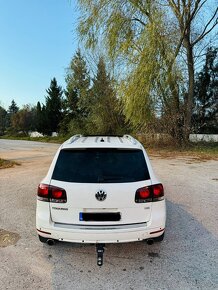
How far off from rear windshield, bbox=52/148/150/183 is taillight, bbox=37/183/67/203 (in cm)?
13

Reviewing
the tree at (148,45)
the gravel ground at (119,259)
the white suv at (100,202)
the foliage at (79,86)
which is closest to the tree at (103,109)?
the foliage at (79,86)

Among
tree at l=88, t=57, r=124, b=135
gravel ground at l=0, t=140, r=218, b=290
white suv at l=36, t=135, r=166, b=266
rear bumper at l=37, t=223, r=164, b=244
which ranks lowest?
gravel ground at l=0, t=140, r=218, b=290

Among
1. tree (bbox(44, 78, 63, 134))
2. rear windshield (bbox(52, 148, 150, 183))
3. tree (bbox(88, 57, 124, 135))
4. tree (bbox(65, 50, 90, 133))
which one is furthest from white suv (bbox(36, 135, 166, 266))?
tree (bbox(44, 78, 63, 134))

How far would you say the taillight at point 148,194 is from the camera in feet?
10.3


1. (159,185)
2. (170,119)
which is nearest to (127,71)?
(170,119)

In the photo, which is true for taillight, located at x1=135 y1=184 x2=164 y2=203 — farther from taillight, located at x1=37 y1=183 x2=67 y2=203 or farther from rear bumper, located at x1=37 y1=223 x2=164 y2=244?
taillight, located at x1=37 y1=183 x2=67 y2=203

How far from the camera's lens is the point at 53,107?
40094 millimetres

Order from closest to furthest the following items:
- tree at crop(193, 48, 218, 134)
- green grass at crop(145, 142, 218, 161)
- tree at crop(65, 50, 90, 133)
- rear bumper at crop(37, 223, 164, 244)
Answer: rear bumper at crop(37, 223, 164, 244)
green grass at crop(145, 142, 218, 161)
tree at crop(193, 48, 218, 134)
tree at crop(65, 50, 90, 133)

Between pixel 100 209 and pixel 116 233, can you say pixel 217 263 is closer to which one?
pixel 116 233

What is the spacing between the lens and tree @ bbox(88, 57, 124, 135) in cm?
2274

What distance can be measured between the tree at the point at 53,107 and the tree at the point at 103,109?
A: 15654 millimetres

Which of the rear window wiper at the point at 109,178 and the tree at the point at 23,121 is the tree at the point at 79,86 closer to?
the rear window wiper at the point at 109,178

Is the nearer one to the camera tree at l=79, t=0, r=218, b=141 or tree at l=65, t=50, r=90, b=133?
tree at l=79, t=0, r=218, b=141

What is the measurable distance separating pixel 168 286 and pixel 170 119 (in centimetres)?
1404
